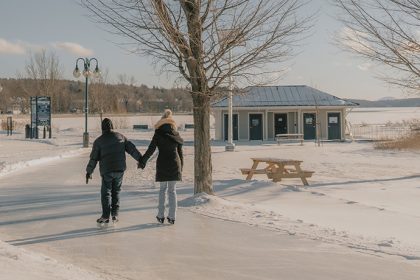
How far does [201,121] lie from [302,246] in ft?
14.2

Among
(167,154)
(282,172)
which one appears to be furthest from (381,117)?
(167,154)

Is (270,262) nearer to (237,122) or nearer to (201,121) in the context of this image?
(201,121)

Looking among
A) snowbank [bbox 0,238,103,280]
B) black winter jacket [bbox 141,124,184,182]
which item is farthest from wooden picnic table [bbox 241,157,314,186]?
snowbank [bbox 0,238,103,280]

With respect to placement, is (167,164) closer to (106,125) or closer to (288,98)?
(106,125)

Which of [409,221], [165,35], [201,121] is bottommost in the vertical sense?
[409,221]

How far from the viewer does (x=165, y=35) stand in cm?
974

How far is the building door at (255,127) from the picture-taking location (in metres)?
38.6

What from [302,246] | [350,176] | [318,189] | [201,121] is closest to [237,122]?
[350,176]

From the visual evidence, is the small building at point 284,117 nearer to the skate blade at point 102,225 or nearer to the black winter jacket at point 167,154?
the black winter jacket at point 167,154

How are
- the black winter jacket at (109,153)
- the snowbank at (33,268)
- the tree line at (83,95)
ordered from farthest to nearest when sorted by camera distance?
1. the tree line at (83,95)
2. the black winter jacket at (109,153)
3. the snowbank at (33,268)

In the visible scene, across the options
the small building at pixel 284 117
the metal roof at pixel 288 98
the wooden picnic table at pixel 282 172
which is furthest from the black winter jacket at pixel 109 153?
the small building at pixel 284 117

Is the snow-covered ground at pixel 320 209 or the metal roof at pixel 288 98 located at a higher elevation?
the metal roof at pixel 288 98

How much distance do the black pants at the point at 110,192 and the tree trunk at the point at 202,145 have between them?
8.55ft

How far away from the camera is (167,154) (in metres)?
7.86
